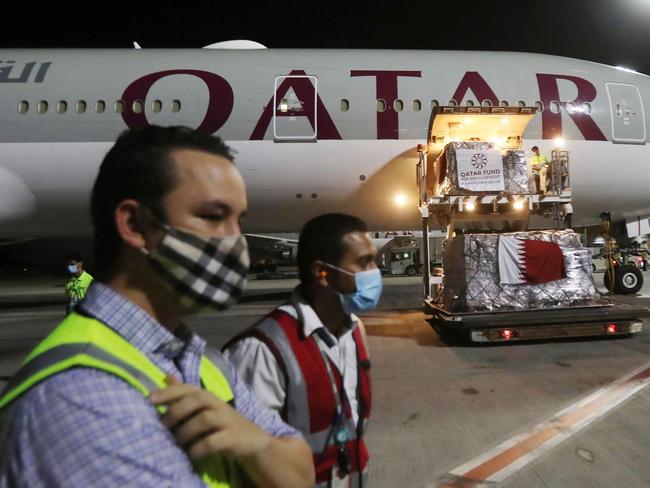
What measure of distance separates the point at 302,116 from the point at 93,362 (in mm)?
8550

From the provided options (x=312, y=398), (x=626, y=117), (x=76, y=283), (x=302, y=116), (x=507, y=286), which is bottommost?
(x=507, y=286)

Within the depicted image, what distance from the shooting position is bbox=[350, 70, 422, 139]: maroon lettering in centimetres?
891

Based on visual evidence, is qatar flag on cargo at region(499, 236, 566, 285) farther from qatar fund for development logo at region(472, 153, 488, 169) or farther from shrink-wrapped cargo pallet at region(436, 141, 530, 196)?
qatar fund for development logo at region(472, 153, 488, 169)

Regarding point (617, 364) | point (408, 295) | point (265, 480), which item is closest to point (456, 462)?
point (265, 480)

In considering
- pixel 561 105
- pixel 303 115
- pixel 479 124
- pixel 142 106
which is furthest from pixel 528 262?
pixel 142 106

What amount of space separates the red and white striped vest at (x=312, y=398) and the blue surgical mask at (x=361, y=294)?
0.92 feet

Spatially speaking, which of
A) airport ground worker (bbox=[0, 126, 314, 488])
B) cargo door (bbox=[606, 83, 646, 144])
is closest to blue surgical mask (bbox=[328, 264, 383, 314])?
airport ground worker (bbox=[0, 126, 314, 488])

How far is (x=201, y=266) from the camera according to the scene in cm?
101

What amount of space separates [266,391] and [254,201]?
315 inches

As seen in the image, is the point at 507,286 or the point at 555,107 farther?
the point at 555,107

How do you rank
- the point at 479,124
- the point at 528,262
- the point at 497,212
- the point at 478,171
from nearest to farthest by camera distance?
the point at 528,262
the point at 478,171
the point at 497,212
the point at 479,124

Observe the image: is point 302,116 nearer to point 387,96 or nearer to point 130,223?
point 387,96

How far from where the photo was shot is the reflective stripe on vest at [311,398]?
156 centimetres

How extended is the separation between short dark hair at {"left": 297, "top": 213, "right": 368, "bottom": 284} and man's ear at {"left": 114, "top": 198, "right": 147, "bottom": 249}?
998mm
